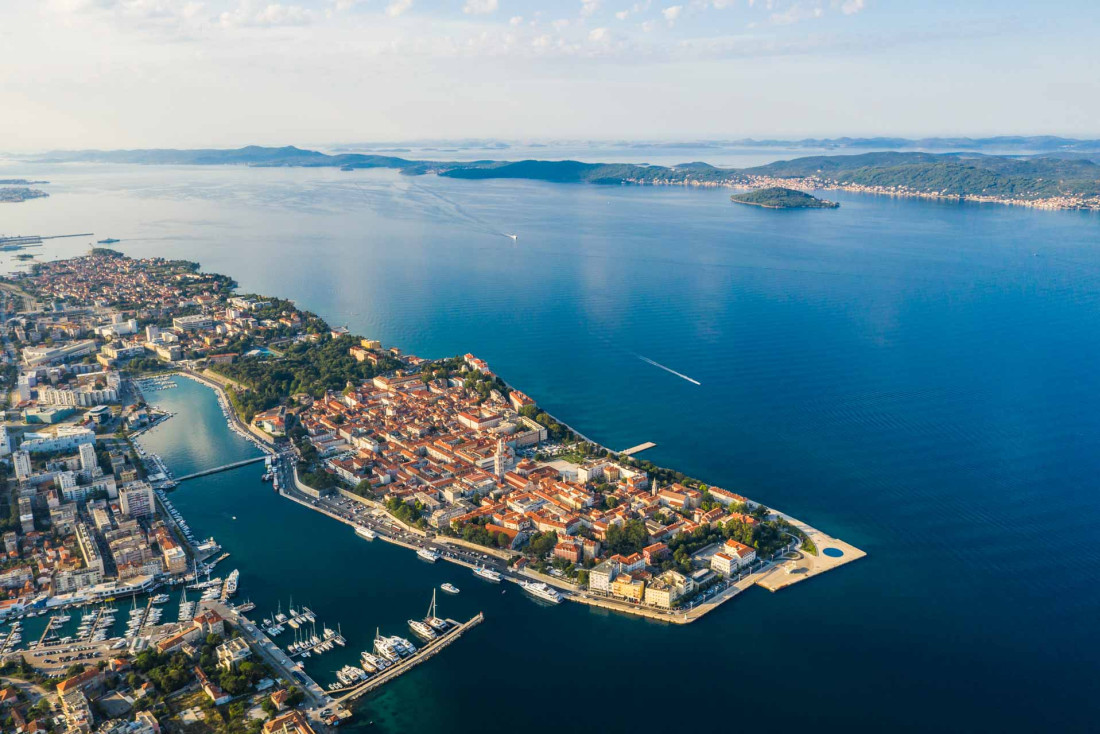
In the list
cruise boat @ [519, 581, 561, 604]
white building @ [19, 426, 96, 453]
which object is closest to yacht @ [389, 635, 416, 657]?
cruise boat @ [519, 581, 561, 604]

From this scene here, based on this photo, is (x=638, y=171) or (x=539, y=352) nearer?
(x=539, y=352)

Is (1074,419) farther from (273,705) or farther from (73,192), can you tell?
(73,192)

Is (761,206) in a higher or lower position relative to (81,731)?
higher

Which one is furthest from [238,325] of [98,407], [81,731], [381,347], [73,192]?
[73,192]

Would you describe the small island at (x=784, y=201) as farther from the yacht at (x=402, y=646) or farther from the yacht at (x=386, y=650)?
the yacht at (x=386, y=650)

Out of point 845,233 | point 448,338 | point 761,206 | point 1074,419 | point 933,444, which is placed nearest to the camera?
point 933,444

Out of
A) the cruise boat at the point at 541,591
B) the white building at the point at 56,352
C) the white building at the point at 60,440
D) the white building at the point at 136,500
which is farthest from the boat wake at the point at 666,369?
the white building at the point at 56,352

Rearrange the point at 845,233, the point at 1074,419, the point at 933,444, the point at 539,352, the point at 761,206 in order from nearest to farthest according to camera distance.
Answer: the point at 933,444 → the point at 1074,419 → the point at 539,352 → the point at 845,233 → the point at 761,206
